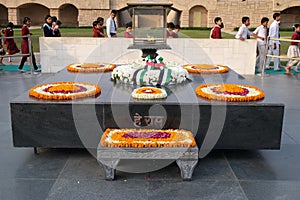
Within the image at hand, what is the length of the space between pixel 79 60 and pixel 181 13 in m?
26.6

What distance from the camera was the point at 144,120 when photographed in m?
4.38

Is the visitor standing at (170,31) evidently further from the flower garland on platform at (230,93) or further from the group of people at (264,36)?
the flower garland on platform at (230,93)

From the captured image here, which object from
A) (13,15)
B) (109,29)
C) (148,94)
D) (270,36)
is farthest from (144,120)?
(13,15)

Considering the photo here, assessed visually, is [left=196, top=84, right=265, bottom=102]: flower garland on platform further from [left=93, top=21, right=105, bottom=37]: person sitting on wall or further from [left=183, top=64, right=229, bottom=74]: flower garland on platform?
[left=93, top=21, right=105, bottom=37]: person sitting on wall

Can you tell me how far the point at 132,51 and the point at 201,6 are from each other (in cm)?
2721

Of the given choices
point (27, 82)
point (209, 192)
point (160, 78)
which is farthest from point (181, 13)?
point (209, 192)

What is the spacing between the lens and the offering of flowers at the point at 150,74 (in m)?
5.45

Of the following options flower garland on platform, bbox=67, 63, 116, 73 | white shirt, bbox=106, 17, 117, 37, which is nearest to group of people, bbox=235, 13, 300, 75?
white shirt, bbox=106, 17, 117, 37

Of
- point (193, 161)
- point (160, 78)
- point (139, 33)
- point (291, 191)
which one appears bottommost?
point (291, 191)

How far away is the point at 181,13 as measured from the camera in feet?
115

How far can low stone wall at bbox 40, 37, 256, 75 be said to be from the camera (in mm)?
10102

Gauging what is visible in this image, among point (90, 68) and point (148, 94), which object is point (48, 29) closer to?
point (90, 68)

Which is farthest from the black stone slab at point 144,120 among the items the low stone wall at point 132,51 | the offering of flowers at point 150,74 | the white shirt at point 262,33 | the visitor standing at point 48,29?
the white shirt at point 262,33

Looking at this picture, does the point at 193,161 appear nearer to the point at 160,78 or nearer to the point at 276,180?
the point at 276,180
